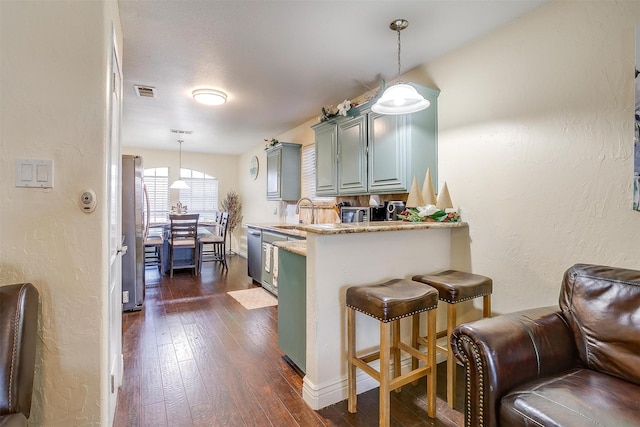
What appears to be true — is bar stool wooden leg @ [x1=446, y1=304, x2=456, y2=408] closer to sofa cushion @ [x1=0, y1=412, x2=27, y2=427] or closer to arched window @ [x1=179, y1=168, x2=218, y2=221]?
sofa cushion @ [x1=0, y1=412, x2=27, y2=427]

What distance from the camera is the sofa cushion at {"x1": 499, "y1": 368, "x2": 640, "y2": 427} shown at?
106 cm

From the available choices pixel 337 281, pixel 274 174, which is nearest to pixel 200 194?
pixel 274 174

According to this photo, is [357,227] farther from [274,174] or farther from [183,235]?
[183,235]

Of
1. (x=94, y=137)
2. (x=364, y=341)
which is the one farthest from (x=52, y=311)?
(x=364, y=341)

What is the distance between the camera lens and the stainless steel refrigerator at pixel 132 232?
3229mm

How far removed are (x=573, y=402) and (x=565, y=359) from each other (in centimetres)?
39

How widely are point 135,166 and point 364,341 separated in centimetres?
279

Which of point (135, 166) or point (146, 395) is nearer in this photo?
point (146, 395)

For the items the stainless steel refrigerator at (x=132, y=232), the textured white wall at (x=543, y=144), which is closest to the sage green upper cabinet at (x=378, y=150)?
the textured white wall at (x=543, y=144)

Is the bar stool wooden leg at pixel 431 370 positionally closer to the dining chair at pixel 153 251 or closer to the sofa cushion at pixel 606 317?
the sofa cushion at pixel 606 317

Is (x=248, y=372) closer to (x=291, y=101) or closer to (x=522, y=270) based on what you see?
(x=522, y=270)

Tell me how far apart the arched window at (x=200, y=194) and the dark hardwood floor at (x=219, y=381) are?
4230 millimetres

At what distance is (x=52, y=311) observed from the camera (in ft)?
4.13

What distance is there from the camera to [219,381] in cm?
215
